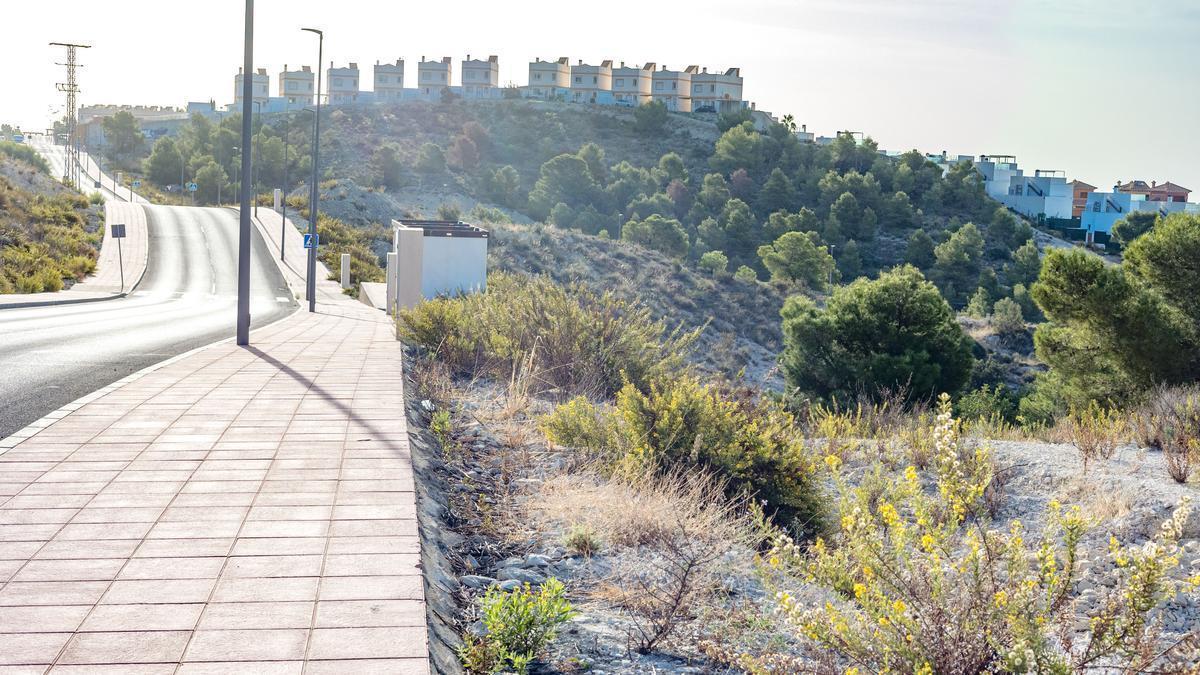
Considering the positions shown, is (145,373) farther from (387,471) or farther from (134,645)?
(134,645)

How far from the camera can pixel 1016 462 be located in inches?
351

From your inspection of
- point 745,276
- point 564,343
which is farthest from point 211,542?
point 745,276

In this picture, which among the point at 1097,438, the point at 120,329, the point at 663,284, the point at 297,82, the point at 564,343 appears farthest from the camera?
the point at 297,82

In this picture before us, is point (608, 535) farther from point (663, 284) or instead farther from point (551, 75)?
point (551, 75)

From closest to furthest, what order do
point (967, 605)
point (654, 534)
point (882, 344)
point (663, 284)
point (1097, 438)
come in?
point (967, 605) → point (654, 534) → point (1097, 438) → point (882, 344) → point (663, 284)

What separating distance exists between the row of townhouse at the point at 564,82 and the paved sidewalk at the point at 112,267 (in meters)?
84.6

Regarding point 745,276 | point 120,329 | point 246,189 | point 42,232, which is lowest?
point 745,276

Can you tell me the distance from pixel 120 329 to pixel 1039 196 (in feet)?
378

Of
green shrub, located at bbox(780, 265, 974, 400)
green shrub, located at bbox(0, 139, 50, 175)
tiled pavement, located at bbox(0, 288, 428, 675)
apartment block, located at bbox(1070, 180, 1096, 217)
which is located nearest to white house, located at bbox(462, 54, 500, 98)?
green shrub, located at bbox(0, 139, 50, 175)

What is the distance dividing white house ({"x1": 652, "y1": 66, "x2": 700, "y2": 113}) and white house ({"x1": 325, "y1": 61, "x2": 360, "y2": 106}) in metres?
45.1

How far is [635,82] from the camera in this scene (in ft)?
505

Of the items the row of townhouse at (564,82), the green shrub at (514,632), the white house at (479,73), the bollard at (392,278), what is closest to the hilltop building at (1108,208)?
the row of townhouse at (564,82)

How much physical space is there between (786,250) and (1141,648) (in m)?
61.2

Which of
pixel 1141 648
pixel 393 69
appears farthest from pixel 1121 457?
pixel 393 69
